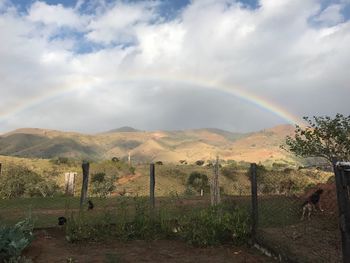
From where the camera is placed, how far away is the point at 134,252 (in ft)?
33.3

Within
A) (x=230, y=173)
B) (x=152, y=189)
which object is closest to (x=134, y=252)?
(x=152, y=189)

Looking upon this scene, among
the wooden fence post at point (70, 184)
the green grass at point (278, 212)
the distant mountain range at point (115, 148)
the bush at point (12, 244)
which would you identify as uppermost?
the distant mountain range at point (115, 148)

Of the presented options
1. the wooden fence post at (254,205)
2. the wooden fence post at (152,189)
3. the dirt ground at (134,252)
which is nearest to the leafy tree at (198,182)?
the wooden fence post at (152,189)

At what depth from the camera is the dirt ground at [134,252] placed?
372 inches

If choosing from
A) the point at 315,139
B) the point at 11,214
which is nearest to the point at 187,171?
the point at 315,139

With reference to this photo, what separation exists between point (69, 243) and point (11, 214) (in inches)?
199

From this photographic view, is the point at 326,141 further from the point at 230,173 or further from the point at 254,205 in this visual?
the point at 230,173

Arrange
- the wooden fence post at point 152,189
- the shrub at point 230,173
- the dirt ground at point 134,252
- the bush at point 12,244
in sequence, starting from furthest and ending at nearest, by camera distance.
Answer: the shrub at point 230,173
the wooden fence post at point 152,189
the dirt ground at point 134,252
the bush at point 12,244

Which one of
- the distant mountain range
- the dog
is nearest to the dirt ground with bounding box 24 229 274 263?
the dog

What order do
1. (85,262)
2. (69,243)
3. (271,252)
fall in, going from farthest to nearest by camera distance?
1. (69,243)
2. (271,252)
3. (85,262)

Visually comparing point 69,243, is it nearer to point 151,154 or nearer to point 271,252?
point 271,252

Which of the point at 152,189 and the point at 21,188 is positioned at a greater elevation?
the point at 21,188

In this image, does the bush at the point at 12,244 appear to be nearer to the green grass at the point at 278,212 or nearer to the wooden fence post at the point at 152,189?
A: the wooden fence post at the point at 152,189

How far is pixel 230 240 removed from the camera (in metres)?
11.1
